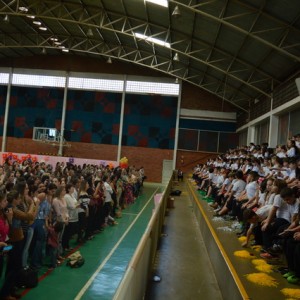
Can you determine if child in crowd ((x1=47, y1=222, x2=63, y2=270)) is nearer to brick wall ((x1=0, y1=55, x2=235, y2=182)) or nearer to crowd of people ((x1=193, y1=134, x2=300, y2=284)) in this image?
crowd of people ((x1=193, y1=134, x2=300, y2=284))

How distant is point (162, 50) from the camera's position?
76.7ft

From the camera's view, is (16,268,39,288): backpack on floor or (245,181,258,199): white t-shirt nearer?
(16,268,39,288): backpack on floor

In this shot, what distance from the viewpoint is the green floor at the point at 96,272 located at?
6.16 metres

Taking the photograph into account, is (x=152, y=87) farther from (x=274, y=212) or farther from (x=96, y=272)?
(x=274, y=212)

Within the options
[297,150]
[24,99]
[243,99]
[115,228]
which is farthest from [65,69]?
[297,150]

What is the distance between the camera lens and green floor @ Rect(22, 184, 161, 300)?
616cm

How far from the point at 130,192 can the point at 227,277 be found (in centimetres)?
1271

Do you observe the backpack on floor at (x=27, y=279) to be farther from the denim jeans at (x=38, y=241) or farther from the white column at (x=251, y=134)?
the white column at (x=251, y=134)

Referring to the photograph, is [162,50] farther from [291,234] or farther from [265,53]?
[291,234]

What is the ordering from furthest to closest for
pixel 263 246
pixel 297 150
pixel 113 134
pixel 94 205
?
pixel 113 134, pixel 297 150, pixel 94 205, pixel 263 246

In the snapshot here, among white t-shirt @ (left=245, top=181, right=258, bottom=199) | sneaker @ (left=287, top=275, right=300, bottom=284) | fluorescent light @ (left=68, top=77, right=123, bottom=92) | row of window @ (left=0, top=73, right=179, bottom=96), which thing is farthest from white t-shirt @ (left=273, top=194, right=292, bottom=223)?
fluorescent light @ (left=68, top=77, right=123, bottom=92)

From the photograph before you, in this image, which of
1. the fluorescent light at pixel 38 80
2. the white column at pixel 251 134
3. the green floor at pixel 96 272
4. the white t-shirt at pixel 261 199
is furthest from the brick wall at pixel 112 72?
the white t-shirt at pixel 261 199

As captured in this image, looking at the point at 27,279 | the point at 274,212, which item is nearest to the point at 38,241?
the point at 27,279

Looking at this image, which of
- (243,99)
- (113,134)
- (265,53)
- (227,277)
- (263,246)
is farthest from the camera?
(113,134)
